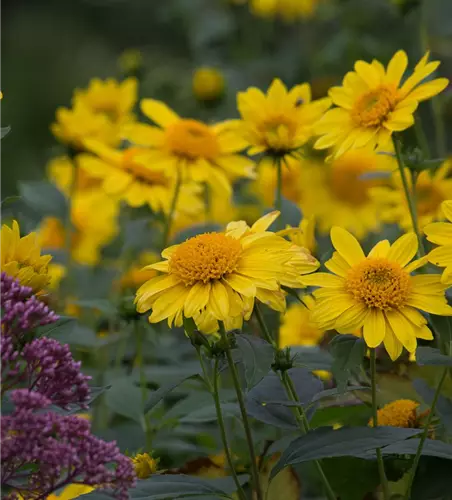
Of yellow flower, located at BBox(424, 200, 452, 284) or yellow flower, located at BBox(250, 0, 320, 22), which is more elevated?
yellow flower, located at BBox(250, 0, 320, 22)

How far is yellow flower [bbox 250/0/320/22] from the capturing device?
7.54ft

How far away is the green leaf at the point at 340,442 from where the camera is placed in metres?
0.69

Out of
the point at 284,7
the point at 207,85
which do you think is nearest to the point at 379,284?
the point at 207,85

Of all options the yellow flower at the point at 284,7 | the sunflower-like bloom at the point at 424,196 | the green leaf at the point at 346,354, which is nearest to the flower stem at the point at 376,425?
the green leaf at the point at 346,354

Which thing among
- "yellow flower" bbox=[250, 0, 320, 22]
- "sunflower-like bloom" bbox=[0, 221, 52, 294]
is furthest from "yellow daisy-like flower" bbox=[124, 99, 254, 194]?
"yellow flower" bbox=[250, 0, 320, 22]

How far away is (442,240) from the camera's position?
29.8 inches

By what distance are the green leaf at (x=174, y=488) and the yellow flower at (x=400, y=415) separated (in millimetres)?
154

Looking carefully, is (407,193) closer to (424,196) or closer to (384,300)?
(384,300)

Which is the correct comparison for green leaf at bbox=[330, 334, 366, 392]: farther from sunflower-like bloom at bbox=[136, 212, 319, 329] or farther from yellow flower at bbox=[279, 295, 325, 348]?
yellow flower at bbox=[279, 295, 325, 348]

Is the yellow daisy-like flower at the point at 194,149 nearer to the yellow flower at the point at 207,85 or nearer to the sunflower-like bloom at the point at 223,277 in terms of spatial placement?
the yellow flower at the point at 207,85

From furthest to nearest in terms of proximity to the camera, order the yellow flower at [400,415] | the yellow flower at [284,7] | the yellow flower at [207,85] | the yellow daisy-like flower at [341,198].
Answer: the yellow flower at [284,7] → the yellow daisy-like flower at [341,198] → the yellow flower at [207,85] → the yellow flower at [400,415]

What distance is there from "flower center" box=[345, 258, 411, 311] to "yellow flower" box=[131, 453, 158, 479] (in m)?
0.21

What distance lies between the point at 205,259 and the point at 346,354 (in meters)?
0.13

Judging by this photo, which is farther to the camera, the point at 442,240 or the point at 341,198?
the point at 341,198
